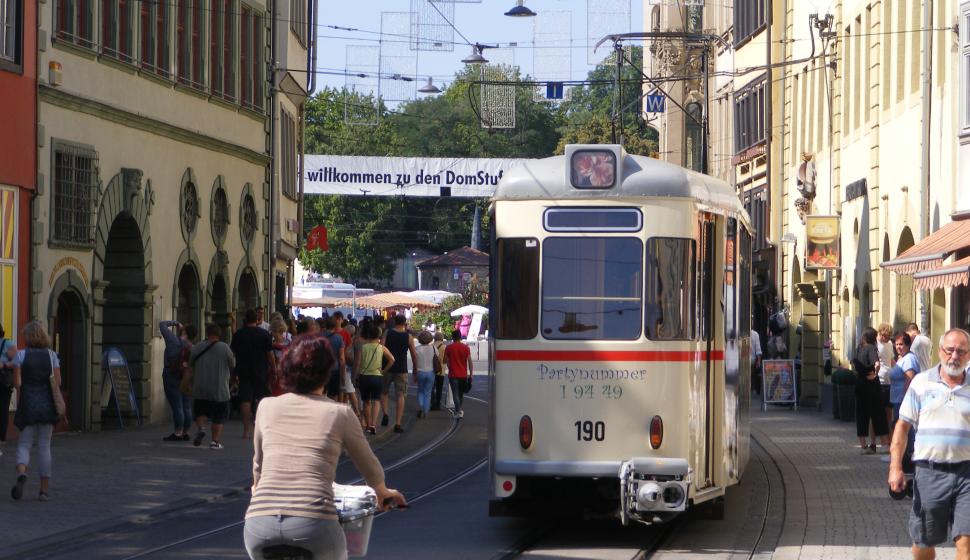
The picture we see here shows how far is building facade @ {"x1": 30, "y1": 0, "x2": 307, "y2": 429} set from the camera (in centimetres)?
2562

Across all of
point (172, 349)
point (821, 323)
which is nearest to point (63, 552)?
point (172, 349)

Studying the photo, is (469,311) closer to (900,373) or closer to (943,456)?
(900,373)

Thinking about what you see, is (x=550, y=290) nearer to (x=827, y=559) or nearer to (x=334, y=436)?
(x=827, y=559)

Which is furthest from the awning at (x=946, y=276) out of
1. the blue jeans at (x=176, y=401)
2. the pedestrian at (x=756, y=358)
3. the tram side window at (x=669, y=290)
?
the pedestrian at (x=756, y=358)

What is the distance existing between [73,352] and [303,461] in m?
20.1

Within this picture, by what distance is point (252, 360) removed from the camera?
78.8ft

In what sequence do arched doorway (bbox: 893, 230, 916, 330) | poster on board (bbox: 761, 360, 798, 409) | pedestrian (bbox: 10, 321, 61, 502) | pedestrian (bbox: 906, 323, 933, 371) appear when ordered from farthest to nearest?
poster on board (bbox: 761, 360, 798, 409) < arched doorway (bbox: 893, 230, 916, 330) < pedestrian (bbox: 906, 323, 933, 371) < pedestrian (bbox: 10, 321, 61, 502)

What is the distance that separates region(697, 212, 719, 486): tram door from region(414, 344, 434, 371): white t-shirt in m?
15.5

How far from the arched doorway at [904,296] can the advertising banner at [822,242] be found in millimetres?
5789

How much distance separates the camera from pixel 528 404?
14.1 meters

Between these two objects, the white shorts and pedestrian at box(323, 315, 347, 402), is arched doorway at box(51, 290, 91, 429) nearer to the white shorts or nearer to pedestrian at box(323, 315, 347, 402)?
pedestrian at box(323, 315, 347, 402)

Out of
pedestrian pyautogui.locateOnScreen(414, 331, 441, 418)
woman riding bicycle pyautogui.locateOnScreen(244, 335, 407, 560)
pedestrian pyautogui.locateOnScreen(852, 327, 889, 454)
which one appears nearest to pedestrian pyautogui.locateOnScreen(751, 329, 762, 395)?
pedestrian pyautogui.locateOnScreen(414, 331, 441, 418)

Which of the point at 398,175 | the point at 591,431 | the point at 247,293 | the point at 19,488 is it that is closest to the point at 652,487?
the point at 591,431

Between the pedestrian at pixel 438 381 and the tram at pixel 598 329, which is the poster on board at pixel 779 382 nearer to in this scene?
the pedestrian at pixel 438 381
